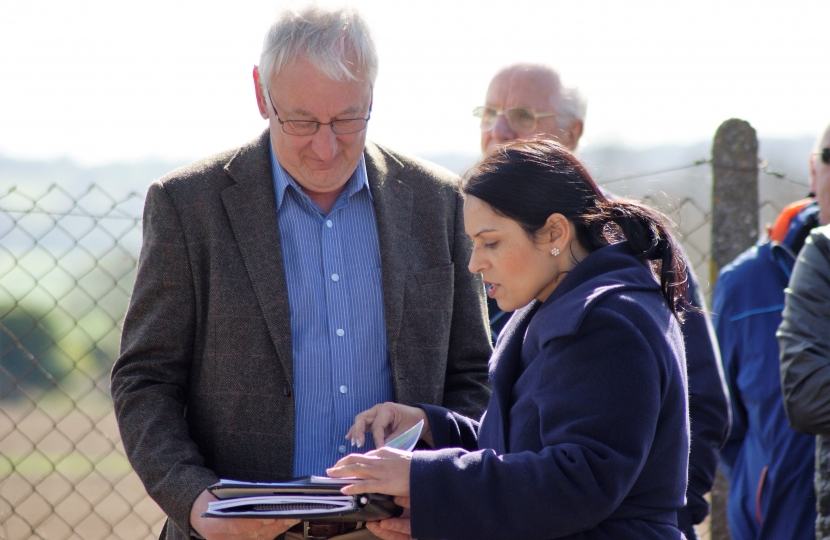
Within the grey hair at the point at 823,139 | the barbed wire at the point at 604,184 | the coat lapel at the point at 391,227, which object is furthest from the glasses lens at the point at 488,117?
the grey hair at the point at 823,139

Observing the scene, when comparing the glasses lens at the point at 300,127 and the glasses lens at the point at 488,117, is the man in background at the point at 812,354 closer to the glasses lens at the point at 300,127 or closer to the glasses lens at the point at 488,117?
the glasses lens at the point at 488,117

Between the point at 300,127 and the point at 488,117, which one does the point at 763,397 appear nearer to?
the point at 488,117

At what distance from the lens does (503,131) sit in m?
3.20

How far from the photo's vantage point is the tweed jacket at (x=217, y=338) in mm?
2123

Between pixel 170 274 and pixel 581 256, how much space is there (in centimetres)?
103

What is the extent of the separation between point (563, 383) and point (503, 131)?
1753mm

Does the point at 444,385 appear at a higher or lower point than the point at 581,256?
lower

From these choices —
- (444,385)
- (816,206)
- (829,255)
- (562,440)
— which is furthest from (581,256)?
(816,206)

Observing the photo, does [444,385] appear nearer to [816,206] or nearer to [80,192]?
[816,206]

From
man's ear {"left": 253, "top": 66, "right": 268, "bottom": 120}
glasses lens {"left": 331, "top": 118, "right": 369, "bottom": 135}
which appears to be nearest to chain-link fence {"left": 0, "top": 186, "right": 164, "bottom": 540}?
man's ear {"left": 253, "top": 66, "right": 268, "bottom": 120}

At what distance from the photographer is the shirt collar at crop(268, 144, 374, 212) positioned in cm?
229

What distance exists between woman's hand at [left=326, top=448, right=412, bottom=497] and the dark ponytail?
574 millimetres

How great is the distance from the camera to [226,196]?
2.23 metres

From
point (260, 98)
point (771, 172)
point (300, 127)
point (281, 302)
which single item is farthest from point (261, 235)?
point (771, 172)
